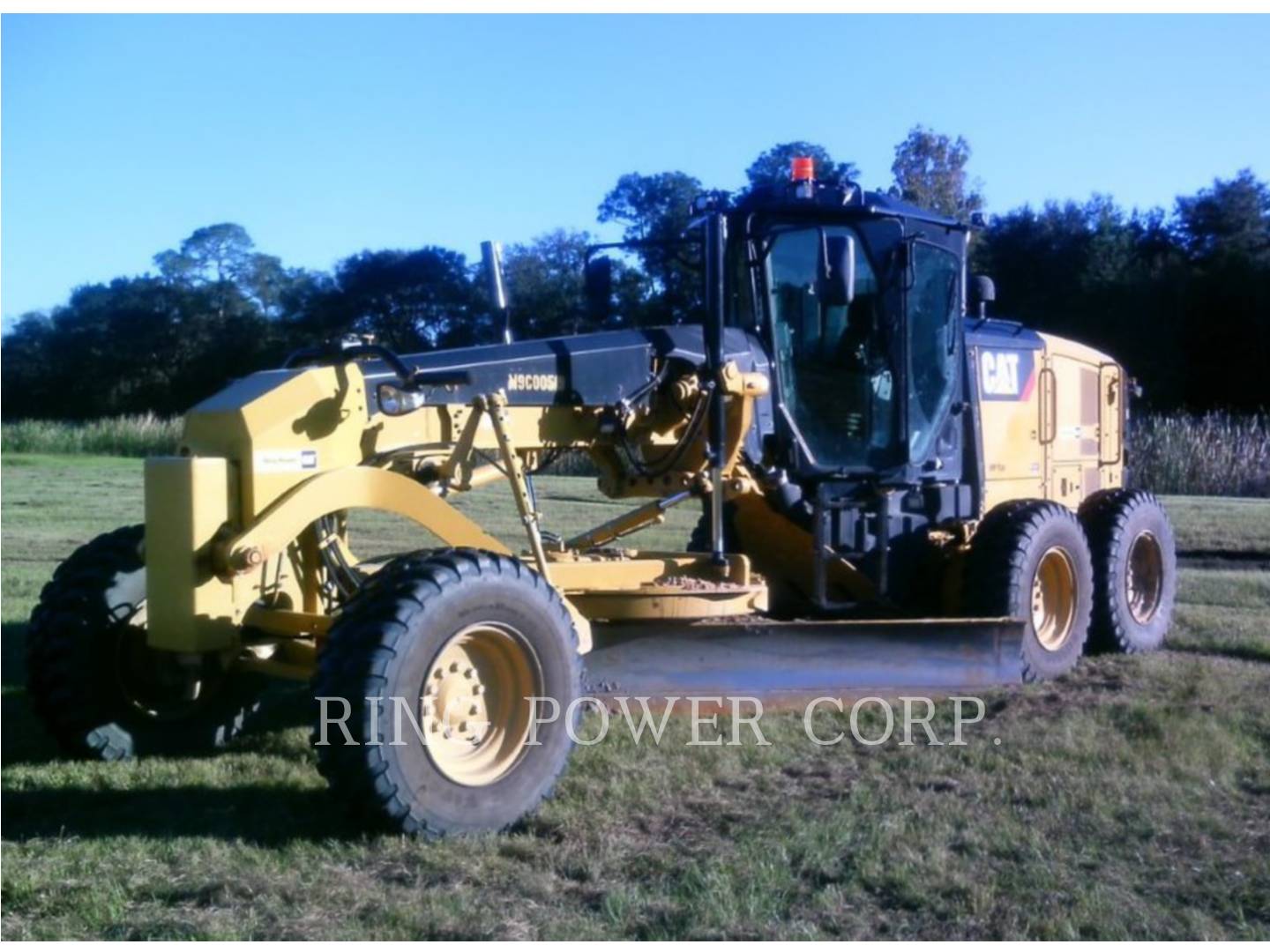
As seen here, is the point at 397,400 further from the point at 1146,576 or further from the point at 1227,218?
the point at 1227,218

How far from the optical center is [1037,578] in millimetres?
8531

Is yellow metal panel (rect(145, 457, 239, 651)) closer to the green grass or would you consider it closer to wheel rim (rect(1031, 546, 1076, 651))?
wheel rim (rect(1031, 546, 1076, 651))

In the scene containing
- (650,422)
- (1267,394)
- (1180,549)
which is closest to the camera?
(650,422)

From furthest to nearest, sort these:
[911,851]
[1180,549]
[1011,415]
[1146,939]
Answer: [1180,549] < [1011,415] < [911,851] < [1146,939]

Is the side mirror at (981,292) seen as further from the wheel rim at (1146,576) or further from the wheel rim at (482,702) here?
the wheel rim at (482,702)

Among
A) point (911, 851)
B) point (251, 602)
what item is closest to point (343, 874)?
point (251, 602)

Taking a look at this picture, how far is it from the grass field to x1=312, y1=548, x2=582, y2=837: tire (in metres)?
0.17

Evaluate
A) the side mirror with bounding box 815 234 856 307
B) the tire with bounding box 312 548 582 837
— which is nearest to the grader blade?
the tire with bounding box 312 548 582 837

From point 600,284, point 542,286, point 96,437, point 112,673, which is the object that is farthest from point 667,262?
point 96,437

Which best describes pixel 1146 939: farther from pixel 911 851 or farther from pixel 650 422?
pixel 650 422

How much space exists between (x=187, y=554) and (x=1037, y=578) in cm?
482

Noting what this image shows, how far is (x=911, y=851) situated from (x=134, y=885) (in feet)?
8.47

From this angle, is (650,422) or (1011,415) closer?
(650,422)

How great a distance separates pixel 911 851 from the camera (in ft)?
17.2
